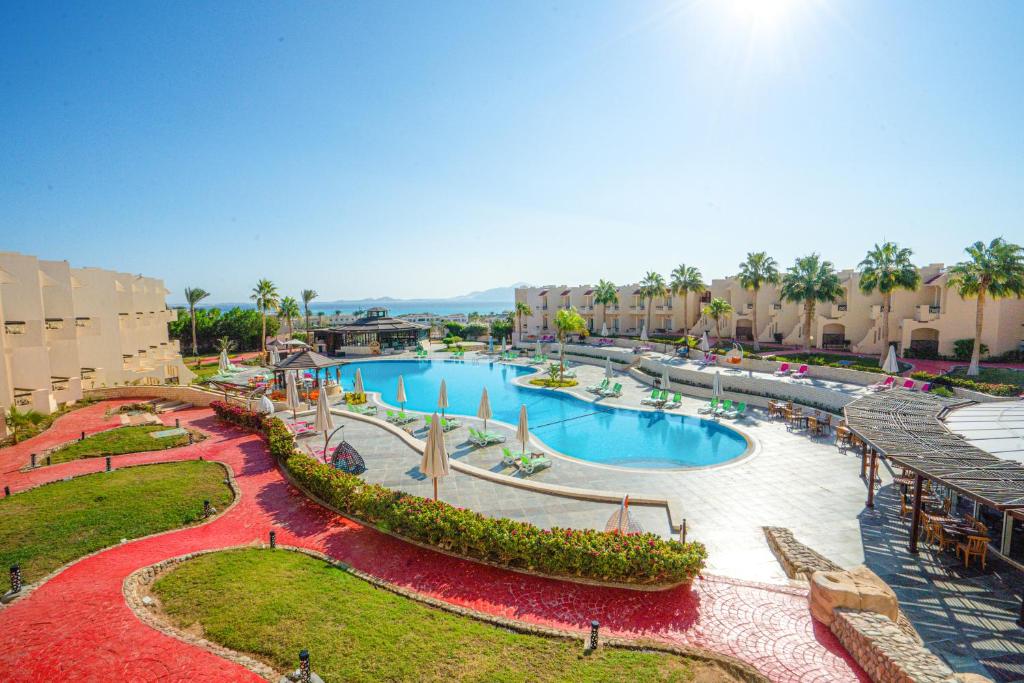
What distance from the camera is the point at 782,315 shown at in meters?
39.5

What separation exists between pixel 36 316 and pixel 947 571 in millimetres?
35966

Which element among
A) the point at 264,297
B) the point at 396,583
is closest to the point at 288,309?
the point at 264,297

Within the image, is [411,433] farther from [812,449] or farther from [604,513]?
[812,449]

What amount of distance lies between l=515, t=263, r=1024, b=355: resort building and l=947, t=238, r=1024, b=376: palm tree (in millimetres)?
5284

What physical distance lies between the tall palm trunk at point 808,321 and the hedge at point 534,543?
30.3 meters

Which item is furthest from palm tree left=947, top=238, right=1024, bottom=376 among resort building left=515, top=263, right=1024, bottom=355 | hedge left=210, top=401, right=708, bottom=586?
hedge left=210, top=401, right=708, bottom=586

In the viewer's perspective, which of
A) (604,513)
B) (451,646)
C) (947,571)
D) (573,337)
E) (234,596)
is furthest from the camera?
(573,337)

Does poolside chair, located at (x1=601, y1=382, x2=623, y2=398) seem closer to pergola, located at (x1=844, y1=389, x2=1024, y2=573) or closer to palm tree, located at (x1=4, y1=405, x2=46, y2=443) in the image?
pergola, located at (x1=844, y1=389, x2=1024, y2=573)

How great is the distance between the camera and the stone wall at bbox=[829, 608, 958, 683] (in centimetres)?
572

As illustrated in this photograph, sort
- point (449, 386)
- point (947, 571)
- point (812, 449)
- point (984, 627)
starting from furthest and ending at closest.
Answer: point (449, 386)
point (812, 449)
point (947, 571)
point (984, 627)

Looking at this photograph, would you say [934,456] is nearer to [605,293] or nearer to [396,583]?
[396,583]

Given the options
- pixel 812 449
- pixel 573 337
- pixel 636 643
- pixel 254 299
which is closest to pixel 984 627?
pixel 636 643

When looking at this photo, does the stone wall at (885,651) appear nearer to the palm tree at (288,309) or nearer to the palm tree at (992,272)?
the palm tree at (992,272)

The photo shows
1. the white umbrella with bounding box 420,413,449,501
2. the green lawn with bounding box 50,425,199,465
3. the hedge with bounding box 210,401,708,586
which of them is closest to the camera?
the hedge with bounding box 210,401,708,586
